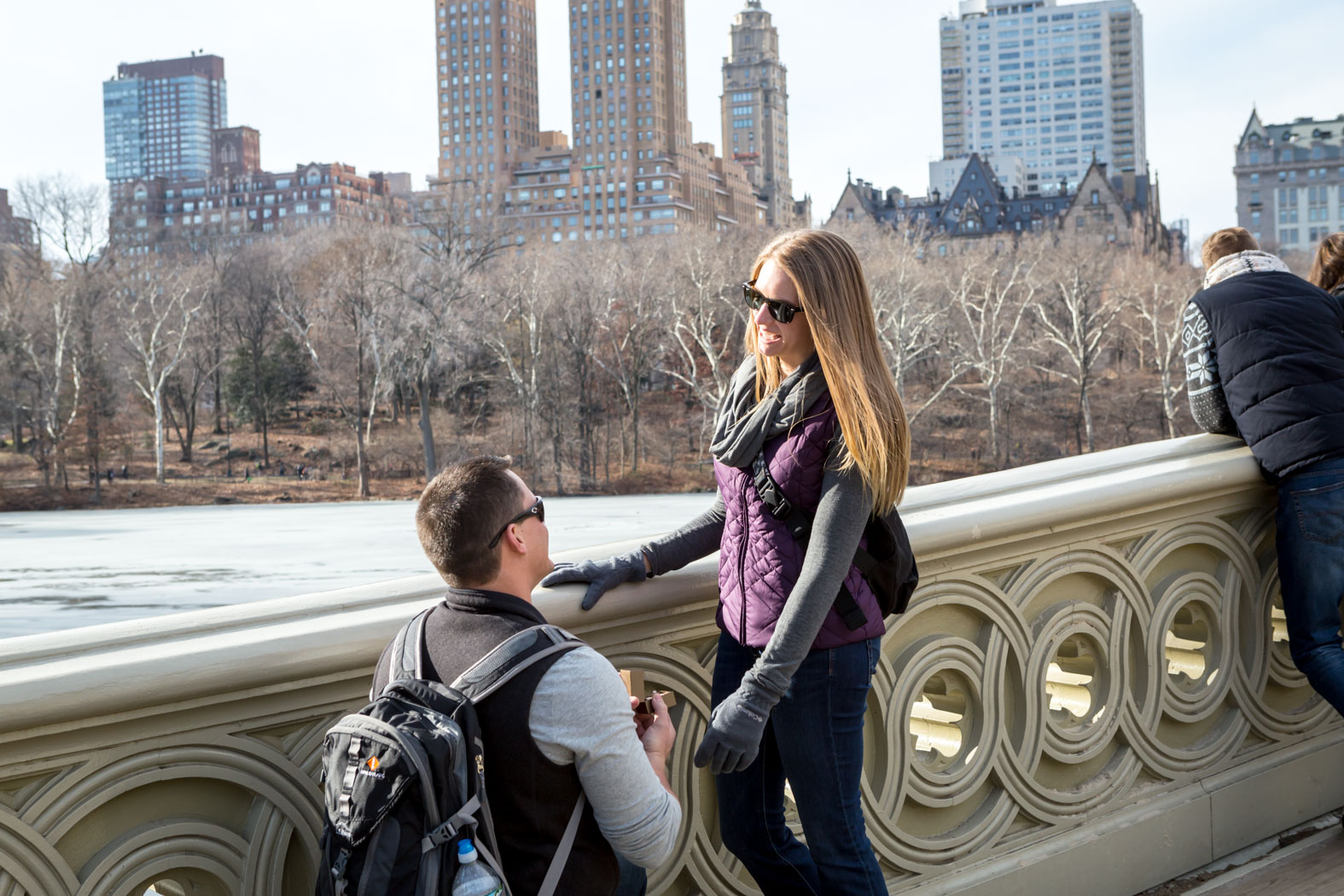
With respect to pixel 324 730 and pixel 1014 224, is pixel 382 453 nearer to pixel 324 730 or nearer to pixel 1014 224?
pixel 324 730

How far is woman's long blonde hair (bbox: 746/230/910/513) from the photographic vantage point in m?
1.95

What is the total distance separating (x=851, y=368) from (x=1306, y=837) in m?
2.12

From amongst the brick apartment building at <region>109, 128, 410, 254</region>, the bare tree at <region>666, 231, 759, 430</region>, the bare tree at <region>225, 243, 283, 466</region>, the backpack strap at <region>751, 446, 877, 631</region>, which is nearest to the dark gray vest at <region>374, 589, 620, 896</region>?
the backpack strap at <region>751, 446, 877, 631</region>

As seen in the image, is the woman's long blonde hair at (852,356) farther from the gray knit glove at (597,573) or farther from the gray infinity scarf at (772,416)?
the gray knit glove at (597,573)

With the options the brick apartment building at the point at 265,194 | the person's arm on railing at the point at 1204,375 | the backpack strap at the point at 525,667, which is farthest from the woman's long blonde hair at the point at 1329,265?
the brick apartment building at the point at 265,194

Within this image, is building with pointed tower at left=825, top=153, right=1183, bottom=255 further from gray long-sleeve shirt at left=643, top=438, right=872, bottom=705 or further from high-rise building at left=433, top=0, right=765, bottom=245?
gray long-sleeve shirt at left=643, top=438, right=872, bottom=705

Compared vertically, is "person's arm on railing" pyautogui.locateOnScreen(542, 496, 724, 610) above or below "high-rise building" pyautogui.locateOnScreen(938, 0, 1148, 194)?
below

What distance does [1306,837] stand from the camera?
123 inches

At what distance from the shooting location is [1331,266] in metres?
3.52

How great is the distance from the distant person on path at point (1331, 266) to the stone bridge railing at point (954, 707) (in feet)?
2.34

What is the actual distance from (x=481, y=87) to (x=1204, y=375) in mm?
138355

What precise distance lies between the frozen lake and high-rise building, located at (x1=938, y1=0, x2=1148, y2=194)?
160336 mm

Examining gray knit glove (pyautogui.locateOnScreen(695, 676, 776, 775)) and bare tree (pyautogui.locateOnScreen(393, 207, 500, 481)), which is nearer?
gray knit glove (pyautogui.locateOnScreen(695, 676, 776, 775))

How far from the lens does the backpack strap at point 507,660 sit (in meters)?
1.56
